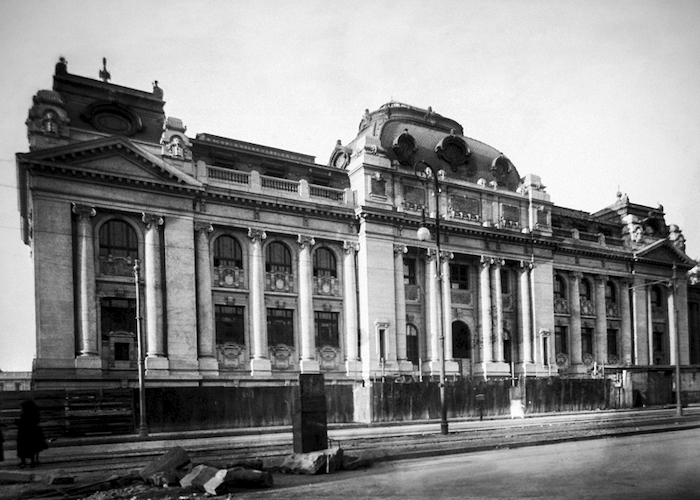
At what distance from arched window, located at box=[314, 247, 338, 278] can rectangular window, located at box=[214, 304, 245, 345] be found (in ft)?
18.2

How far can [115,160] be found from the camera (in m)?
32.1

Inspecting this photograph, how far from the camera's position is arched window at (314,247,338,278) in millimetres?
38625

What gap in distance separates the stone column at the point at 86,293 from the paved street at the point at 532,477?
1971cm

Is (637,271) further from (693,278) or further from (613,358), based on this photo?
(693,278)

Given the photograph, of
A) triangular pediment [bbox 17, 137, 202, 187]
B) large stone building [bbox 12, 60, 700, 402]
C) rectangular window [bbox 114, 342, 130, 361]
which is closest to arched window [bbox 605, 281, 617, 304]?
large stone building [bbox 12, 60, 700, 402]

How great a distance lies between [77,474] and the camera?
1434 centimetres

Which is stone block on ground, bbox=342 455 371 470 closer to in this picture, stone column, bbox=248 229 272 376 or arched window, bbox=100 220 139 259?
stone column, bbox=248 229 272 376

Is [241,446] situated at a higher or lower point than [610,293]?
lower

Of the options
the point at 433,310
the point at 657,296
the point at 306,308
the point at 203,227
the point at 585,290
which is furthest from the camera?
the point at 657,296

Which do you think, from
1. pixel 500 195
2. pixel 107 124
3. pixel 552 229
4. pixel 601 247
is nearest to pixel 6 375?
pixel 107 124

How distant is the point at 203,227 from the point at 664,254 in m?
42.5

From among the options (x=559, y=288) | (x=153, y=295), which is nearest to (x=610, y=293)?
(x=559, y=288)

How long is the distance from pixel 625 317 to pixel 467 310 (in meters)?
17.8

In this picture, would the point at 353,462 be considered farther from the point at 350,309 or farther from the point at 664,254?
the point at 664,254
